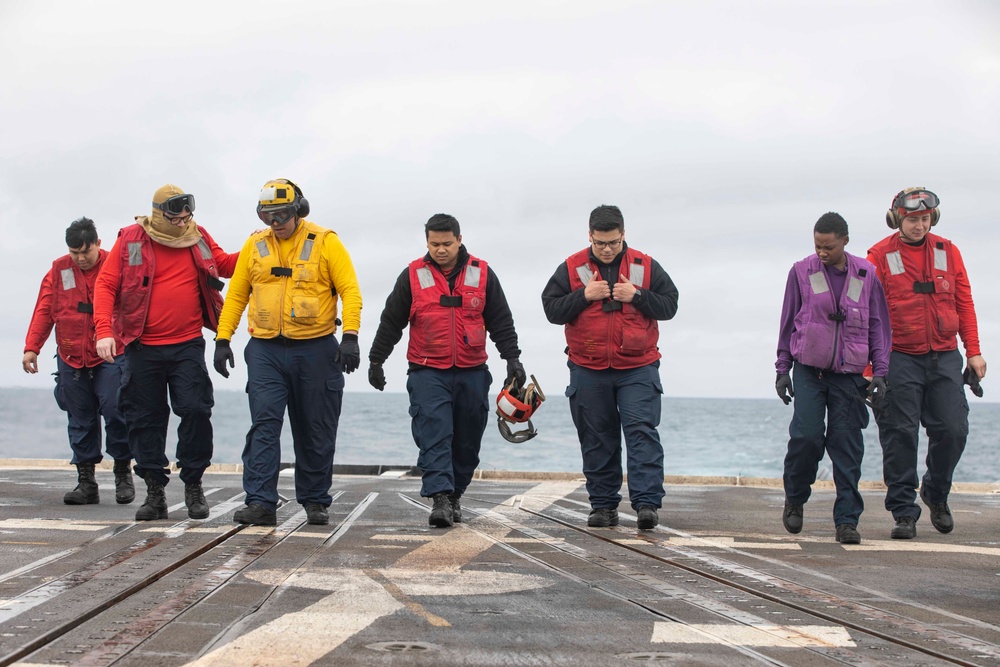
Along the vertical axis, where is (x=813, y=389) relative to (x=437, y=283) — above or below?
below

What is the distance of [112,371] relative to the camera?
9.56 m

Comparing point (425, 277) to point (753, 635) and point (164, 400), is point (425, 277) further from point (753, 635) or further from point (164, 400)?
point (753, 635)

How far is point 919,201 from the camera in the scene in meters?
8.32

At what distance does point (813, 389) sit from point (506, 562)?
2940 millimetres

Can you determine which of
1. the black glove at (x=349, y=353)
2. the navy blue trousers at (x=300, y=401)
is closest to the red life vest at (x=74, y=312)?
the navy blue trousers at (x=300, y=401)

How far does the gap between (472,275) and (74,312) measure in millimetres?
3337

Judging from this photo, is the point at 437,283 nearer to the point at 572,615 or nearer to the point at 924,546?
the point at 924,546

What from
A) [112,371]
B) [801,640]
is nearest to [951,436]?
[801,640]

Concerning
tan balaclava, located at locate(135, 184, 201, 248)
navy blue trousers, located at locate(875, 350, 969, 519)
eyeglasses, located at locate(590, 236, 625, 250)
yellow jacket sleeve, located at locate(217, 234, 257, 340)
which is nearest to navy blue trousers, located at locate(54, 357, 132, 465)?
tan balaclava, located at locate(135, 184, 201, 248)

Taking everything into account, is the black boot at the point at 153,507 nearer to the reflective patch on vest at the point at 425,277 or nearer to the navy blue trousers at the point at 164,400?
the navy blue trousers at the point at 164,400

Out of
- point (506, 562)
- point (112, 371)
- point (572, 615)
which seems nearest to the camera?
point (572, 615)

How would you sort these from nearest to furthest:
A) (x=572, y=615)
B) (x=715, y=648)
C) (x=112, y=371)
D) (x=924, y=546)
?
(x=715, y=648)
(x=572, y=615)
(x=924, y=546)
(x=112, y=371)

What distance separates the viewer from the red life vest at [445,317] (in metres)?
8.27

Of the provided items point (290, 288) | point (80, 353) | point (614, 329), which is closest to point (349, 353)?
point (290, 288)
